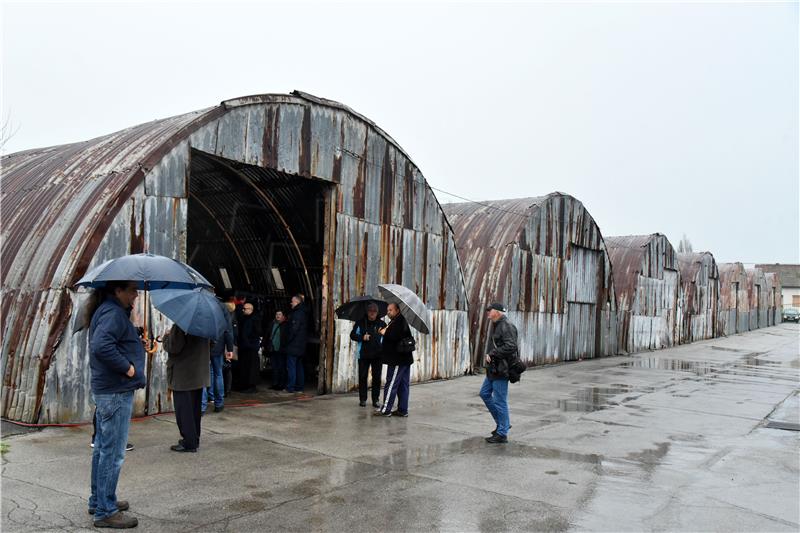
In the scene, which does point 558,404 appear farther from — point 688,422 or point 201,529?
point 201,529

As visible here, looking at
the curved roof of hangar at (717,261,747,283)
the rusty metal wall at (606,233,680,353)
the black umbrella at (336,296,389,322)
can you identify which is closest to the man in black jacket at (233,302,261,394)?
the black umbrella at (336,296,389,322)

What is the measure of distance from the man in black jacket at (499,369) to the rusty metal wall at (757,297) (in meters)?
50.8

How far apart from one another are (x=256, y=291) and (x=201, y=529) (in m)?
10.8

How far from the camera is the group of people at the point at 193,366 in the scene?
5.30 m

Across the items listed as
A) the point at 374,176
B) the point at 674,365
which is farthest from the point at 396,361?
the point at 674,365

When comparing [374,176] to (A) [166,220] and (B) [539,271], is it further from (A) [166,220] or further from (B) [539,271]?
(B) [539,271]

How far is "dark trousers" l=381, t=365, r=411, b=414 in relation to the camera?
1055 centimetres

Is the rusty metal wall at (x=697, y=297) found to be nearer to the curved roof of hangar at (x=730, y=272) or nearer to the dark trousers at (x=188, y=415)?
the curved roof of hangar at (x=730, y=272)

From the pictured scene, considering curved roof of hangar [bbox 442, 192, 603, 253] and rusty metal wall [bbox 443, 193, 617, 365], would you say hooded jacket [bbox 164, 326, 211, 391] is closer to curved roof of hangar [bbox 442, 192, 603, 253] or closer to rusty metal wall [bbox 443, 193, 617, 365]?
rusty metal wall [bbox 443, 193, 617, 365]

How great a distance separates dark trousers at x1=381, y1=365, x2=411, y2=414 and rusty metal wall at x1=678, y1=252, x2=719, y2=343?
90.1ft

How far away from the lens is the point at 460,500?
251 inches

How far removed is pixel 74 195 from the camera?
32.6 ft

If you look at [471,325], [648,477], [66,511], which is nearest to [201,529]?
[66,511]

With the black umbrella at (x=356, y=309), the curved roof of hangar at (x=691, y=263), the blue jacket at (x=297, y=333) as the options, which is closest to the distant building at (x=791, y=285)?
the curved roof of hangar at (x=691, y=263)
